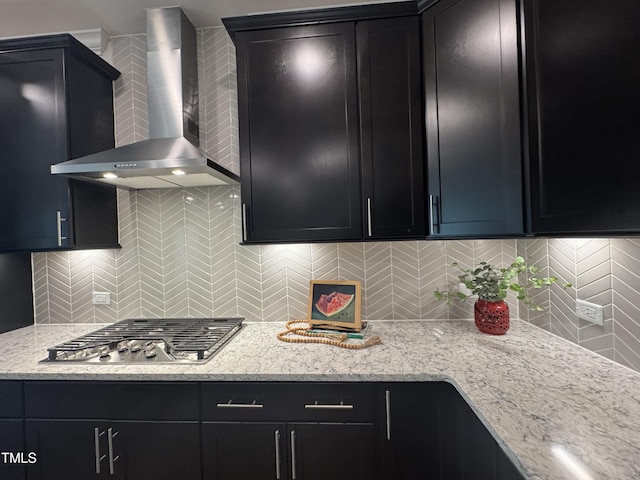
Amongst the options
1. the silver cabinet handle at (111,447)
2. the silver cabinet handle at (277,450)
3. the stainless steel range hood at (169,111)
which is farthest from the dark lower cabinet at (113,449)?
the stainless steel range hood at (169,111)

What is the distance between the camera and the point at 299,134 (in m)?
1.46

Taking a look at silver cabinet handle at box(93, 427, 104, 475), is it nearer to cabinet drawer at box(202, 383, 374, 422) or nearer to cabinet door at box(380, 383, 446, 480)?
cabinet drawer at box(202, 383, 374, 422)

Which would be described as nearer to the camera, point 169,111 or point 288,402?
point 288,402

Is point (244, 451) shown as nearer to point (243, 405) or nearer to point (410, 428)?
point (243, 405)

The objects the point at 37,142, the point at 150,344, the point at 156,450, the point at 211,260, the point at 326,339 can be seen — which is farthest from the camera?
the point at 211,260

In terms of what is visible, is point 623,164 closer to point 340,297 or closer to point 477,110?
point 477,110

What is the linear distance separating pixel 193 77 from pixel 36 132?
0.90m

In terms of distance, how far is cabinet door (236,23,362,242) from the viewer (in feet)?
4.74

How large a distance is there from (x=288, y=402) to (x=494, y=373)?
0.79 metres

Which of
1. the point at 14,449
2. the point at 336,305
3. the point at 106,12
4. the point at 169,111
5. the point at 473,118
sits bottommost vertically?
the point at 14,449

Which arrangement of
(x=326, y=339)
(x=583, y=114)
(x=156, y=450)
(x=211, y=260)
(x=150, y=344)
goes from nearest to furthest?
(x=583, y=114), (x=156, y=450), (x=150, y=344), (x=326, y=339), (x=211, y=260)

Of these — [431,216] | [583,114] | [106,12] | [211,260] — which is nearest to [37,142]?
[106,12]

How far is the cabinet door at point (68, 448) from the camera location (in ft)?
3.83

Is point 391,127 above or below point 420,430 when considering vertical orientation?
above
